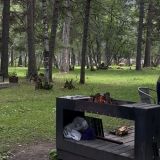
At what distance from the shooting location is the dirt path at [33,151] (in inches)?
307

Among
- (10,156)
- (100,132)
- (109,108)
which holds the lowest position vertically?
(10,156)

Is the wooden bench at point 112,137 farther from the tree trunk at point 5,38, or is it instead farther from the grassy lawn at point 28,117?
the tree trunk at point 5,38

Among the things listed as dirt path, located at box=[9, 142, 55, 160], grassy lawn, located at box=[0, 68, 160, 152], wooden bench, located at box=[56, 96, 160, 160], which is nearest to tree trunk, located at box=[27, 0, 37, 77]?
grassy lawn, located at box=[0, 68, 160, 152]

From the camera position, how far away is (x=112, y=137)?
7.11m

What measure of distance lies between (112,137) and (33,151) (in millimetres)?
1713

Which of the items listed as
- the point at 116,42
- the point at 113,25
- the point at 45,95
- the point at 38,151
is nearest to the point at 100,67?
the point at 113,25

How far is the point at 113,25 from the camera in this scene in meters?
50.7

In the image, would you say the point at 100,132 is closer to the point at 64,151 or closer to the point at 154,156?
the point at 64,151

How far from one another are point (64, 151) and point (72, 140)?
22 centimetres

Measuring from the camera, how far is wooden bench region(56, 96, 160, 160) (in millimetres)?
5891

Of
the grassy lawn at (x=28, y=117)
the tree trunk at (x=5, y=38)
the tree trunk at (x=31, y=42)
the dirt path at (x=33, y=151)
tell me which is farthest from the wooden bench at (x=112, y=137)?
the tree trunk at (x=5, y=38)

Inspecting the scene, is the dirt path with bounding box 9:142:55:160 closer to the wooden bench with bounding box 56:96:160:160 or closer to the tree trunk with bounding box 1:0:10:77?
the wooden bench with bounding box 56:96:160:160

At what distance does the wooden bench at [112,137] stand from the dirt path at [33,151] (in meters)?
0.91

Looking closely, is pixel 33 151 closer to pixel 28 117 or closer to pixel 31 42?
pixel 28 117
